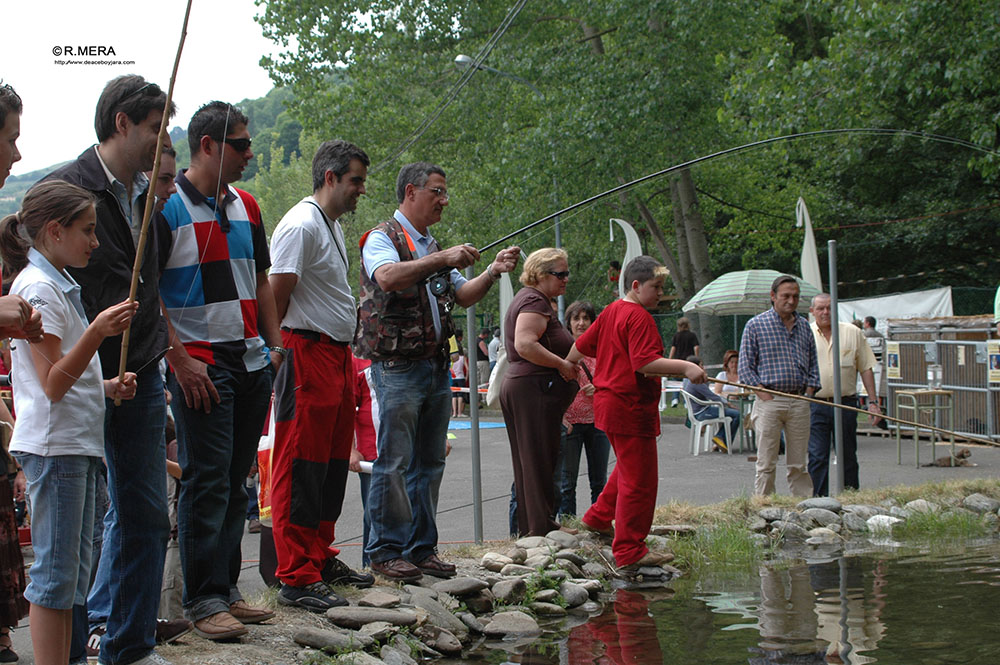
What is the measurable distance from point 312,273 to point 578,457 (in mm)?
3533

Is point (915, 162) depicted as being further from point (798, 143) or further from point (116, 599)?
point (116, 599)

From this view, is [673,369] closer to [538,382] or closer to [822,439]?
[538,382]

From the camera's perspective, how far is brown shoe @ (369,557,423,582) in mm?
5496

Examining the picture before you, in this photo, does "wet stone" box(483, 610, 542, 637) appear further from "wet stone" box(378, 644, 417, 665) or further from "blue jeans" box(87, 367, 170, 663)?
"blue jeans" box(87, 367, 170, 663)

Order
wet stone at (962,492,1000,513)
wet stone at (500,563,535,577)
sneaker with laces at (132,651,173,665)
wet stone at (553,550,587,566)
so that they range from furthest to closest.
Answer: wet stone at (962,492,1000,513)
wet stone at (553,550,587,566)
wet stone at (500,563,535,577)
sneaker with laces at (132,651,173,665)

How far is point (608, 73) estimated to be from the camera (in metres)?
22.3

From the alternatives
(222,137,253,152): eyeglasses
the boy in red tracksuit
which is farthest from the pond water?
(222,137,253,152): eyeglasses

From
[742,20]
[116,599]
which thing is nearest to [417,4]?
[742,20]

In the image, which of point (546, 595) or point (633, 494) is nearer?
point (546, 595)

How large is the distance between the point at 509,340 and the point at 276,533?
253 centimetres

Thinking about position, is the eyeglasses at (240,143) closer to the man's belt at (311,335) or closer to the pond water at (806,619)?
the man's belt at (311,335)

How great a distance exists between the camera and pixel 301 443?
16.3ft

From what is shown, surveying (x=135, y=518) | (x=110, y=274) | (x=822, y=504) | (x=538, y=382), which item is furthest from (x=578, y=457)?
(x=110, y=274)

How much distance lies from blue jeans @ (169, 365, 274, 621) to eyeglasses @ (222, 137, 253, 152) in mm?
932
